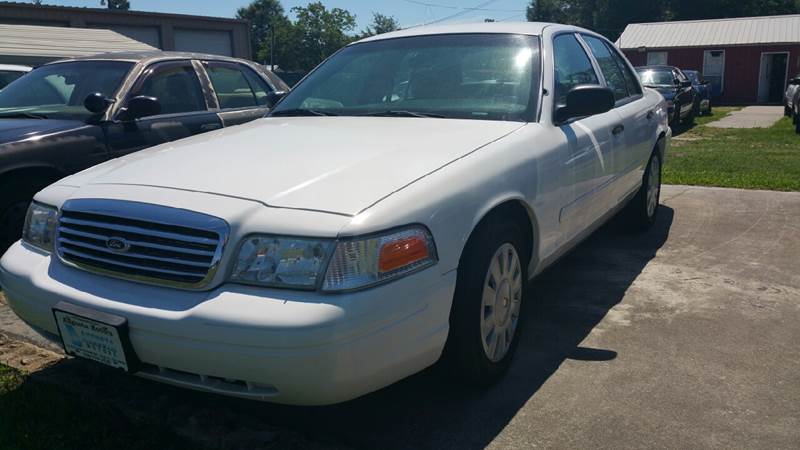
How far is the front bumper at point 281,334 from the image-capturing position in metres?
2.18

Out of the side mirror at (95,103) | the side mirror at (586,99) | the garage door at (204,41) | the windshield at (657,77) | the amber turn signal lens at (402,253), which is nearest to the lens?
the amber turn signal lens at (402,253)

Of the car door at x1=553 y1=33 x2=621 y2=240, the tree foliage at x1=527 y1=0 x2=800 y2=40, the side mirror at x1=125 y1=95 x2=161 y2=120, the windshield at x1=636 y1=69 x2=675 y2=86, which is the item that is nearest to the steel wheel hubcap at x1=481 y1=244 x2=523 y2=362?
the car door at x1=553 y1=33 x2=621 y2=240

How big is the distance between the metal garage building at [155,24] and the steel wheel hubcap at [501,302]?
27.6 metres

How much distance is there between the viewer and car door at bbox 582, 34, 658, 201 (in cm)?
448

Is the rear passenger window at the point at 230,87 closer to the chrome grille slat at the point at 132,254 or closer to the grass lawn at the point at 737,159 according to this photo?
the chrome grille slat at the point at 132,254

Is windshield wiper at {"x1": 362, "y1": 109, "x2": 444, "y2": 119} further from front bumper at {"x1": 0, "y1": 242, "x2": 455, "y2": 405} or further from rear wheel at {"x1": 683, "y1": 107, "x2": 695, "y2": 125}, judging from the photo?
rear wheel at {"x1": 683, "y1": 107, "x2": 695, "y2": 125}

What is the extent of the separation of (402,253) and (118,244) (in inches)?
41.1

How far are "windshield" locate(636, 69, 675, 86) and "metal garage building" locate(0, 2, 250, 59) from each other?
2196 centimetres

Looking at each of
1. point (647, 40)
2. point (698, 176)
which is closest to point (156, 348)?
point (698, 176)

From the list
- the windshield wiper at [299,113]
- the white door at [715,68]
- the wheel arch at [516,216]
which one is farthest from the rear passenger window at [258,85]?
the white door at [715,68]

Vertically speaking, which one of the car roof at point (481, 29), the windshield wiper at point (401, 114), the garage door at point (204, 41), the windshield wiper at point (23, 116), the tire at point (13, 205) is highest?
the garage door at point (204, 41)

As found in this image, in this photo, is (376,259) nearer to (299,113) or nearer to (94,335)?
(94,335)

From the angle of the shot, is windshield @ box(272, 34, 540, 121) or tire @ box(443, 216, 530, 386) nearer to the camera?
tire @ box(443, 216, 530, 386)

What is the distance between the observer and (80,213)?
269 centimetres
